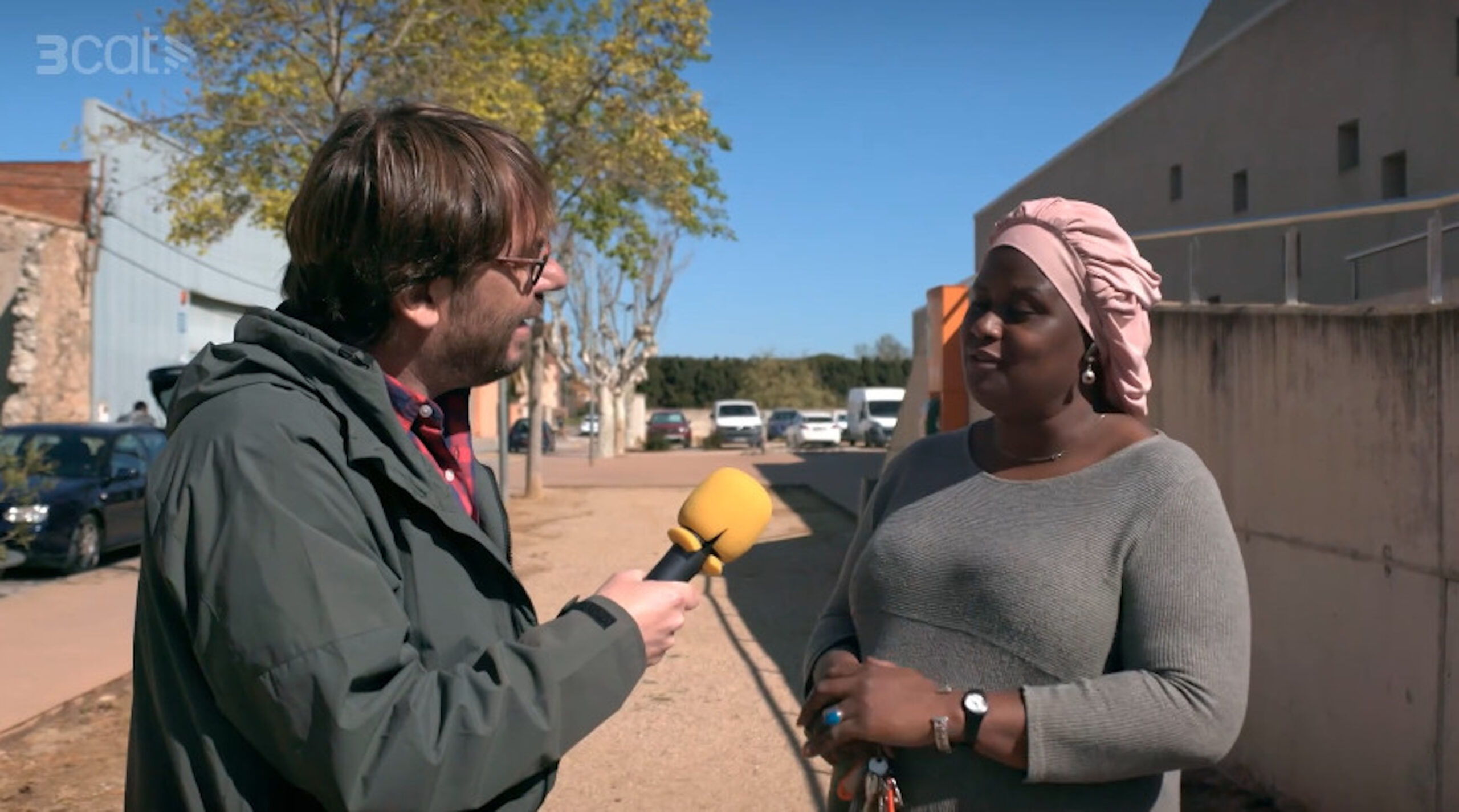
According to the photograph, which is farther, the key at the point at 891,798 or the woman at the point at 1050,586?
the key at the point at 891,798

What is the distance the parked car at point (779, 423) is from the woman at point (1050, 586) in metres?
46.5

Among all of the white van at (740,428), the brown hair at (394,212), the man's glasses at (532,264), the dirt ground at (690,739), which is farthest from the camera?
the white van at (740,428)

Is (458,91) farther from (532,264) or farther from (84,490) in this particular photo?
(532,264)

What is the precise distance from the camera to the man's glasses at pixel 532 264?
74.4 inches

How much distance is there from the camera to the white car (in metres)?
42.2

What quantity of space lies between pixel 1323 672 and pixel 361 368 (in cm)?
480

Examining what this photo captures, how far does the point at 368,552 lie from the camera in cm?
160

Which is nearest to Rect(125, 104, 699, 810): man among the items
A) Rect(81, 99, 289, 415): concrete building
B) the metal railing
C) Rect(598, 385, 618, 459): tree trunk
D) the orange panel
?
the metal railing

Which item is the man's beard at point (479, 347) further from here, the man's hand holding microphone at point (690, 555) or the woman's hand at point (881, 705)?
the woman's hand at point (881, 705)

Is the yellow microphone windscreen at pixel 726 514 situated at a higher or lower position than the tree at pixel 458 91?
lower

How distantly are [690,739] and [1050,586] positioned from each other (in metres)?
5.30

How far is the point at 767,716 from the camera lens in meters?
7.80

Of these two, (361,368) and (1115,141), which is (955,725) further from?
(1115,141)

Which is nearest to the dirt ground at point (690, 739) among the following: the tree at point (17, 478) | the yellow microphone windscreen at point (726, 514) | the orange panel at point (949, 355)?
the tree at point (17, 478)
